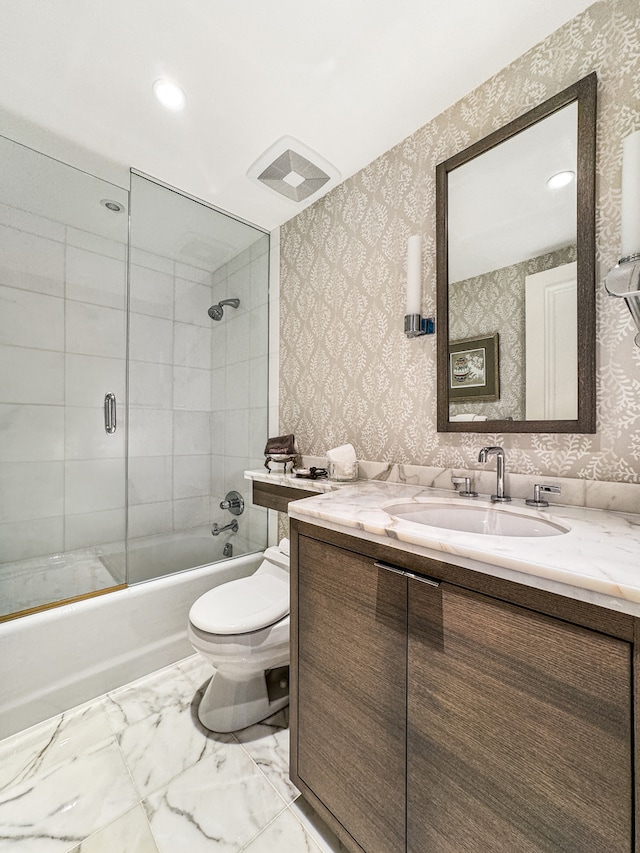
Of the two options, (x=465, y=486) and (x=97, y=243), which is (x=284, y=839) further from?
(x=97, y=243)

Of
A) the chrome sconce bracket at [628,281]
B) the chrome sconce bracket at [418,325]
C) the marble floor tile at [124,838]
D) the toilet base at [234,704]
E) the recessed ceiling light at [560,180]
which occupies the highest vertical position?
the recessed ceiling light at [560,180]

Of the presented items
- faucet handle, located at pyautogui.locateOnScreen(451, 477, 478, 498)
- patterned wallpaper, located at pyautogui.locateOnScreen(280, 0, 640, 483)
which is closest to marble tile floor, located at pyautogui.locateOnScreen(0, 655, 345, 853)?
faucet handle, located at pyautogui.locateOnScreen(451, 477, 478, 498)

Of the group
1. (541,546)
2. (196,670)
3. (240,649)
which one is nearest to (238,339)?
(240,649)

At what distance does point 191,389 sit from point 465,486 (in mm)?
1692

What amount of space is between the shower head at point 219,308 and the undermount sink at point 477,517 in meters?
1.73

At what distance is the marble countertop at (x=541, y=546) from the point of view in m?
0.53

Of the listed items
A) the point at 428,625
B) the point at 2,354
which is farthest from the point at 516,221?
the point at 2,354

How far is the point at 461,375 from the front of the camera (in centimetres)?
129

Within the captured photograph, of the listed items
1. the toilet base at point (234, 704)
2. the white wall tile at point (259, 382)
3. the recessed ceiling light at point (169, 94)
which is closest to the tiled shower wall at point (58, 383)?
the white wall tile at point (259, 382)

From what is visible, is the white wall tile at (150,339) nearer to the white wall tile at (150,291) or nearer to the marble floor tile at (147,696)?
the white wall tile at (150,291)

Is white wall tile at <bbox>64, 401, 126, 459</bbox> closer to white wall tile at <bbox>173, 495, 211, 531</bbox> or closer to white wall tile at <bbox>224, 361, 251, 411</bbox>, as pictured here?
white wall tile at <bbox>173, 495, 211, 531</bbox>

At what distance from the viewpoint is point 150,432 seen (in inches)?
82.4

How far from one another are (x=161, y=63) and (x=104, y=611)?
6.73 ft

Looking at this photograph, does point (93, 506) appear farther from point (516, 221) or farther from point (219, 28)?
point (516, 221)
